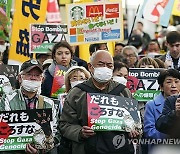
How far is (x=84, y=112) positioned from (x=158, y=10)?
6885 millimetres

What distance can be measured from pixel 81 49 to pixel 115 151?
20.3 feet

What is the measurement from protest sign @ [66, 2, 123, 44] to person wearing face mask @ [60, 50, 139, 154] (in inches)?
170

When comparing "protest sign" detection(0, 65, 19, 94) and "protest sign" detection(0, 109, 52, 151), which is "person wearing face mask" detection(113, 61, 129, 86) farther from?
"protest sign" detection(0, 109, 52, 151)

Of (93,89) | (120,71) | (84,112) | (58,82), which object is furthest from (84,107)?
(58,82)

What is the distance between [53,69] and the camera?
444 inches

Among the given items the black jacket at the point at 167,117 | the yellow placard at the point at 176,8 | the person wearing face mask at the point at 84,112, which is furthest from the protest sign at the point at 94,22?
the black jacket at the point at 167,117

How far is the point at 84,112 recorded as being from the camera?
852cm

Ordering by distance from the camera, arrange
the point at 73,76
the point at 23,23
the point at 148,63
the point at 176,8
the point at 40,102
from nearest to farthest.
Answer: the point at 40,102 < the point at 73,76 < the point at 148,63 < the point at 23,23 < the point at 176,8

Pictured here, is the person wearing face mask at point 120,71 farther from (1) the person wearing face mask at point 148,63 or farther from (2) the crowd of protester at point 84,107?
(2) the crowd of protester at point 84,107

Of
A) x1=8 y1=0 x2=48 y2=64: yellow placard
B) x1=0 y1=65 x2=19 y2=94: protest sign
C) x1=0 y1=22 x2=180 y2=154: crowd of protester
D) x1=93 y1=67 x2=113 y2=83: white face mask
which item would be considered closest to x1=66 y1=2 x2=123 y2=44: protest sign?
x1=8 y1=0 x2=48 y2=64: yellow placard

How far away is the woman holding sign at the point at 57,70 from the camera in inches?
434

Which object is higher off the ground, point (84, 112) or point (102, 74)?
point (102, 74)

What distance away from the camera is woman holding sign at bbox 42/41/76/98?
11.0m

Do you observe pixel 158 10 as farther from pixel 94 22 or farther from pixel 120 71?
pixel 120 71
